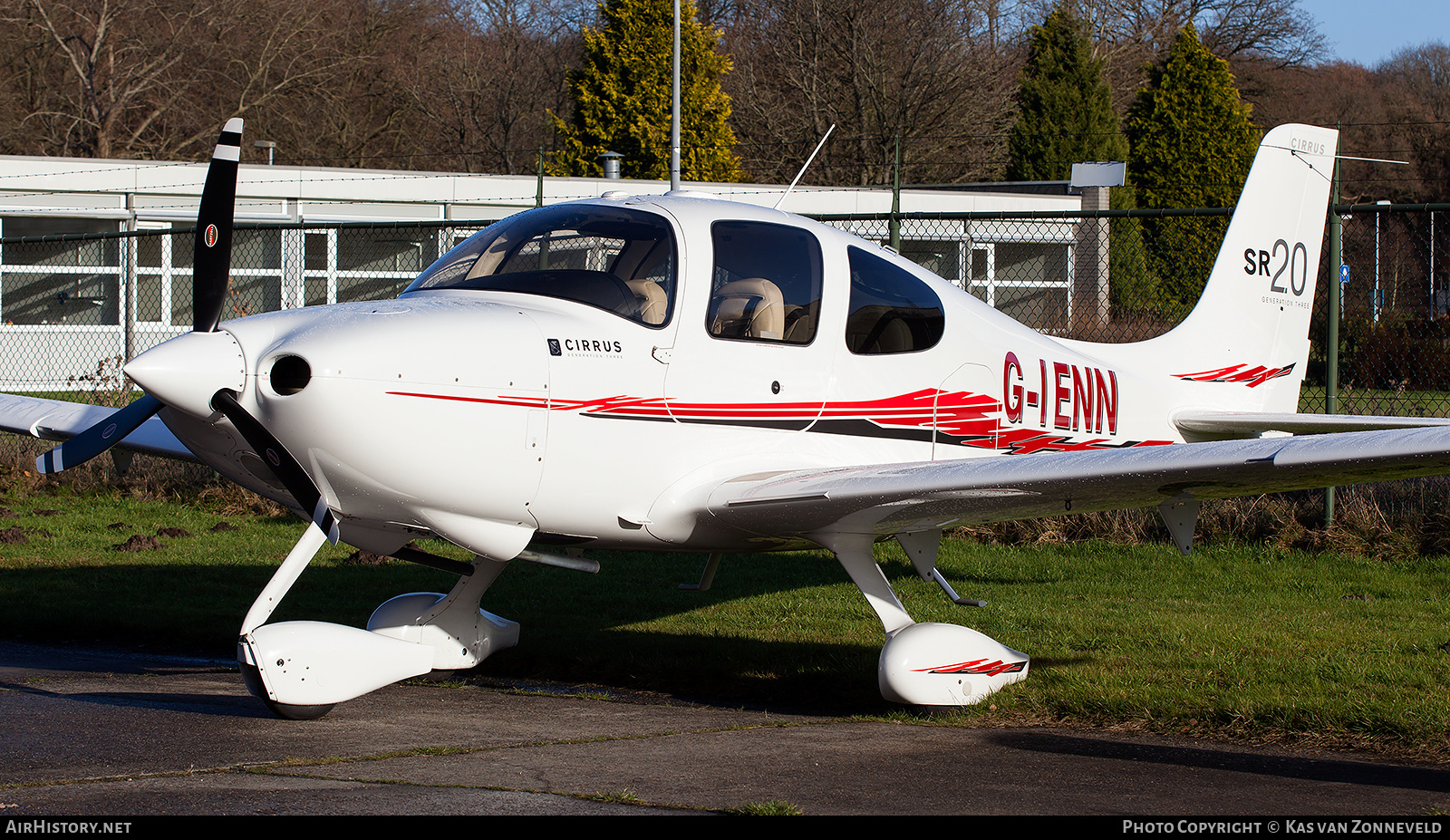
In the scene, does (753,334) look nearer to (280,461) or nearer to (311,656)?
(280,461)

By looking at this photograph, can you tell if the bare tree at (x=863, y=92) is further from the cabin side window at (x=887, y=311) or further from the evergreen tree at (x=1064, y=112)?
the cabin side window at (x=887, y=311)

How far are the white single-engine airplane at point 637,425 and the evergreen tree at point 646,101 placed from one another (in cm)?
2421

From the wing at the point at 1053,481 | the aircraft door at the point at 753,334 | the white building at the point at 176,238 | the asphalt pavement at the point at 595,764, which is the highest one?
the white building at the point at 176,238

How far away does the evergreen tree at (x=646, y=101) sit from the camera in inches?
1201

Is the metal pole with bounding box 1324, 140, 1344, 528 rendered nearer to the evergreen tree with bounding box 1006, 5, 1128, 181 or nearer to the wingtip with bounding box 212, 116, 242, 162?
the wingtip with bounding box 212, 116, 242, 162

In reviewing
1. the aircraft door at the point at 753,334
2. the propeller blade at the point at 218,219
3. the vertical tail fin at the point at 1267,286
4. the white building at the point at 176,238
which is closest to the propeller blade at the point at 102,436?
the propeller blade at the point at 218,219

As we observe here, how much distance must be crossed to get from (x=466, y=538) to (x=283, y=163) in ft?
106

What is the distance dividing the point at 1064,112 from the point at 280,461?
31.0 meters

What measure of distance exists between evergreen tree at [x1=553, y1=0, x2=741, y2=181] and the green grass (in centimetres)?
2115

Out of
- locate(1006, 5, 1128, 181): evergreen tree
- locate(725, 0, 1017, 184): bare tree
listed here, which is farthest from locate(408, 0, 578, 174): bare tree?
locate(1006, 5, 1128, 181): evergreen tree

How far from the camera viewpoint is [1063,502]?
18.7ft

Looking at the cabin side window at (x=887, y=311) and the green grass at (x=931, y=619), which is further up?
the cabin side window at (x=887, y=311)

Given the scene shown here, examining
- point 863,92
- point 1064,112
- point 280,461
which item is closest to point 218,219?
point 280,461
